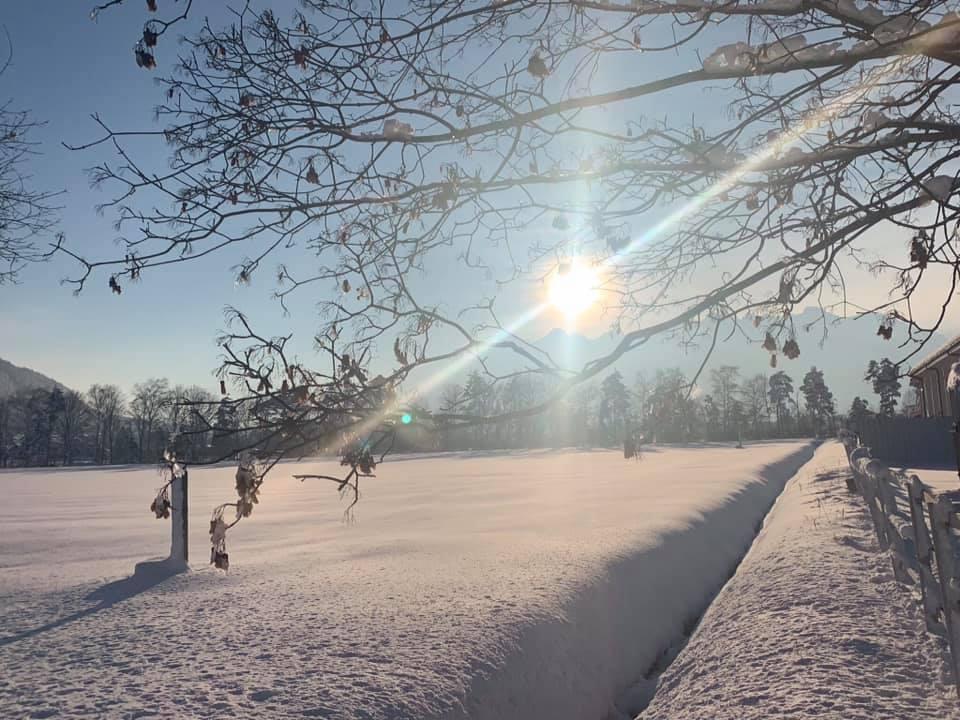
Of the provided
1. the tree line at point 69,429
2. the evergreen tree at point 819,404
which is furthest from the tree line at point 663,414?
the tree line at point 69,429

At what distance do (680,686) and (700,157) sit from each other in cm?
340

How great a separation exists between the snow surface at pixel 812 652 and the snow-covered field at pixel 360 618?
19.5 inches

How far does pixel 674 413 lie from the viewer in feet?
11.1

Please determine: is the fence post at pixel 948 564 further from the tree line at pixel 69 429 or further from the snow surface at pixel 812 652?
the tree line at pixel 69 429

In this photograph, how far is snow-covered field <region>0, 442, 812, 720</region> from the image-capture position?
338 centimetres

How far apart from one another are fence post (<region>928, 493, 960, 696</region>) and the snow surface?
339 millimetres

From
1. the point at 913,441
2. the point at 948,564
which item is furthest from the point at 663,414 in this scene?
the point at 913,441

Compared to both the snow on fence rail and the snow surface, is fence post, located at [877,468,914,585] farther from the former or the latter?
the snow surface

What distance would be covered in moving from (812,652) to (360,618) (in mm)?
3029

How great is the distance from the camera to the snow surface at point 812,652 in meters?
3.76

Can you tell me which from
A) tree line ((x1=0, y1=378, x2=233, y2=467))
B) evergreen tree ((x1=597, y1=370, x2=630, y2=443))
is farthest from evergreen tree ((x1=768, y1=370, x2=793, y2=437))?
tree line ((x1=0, y1=378, x2=233, y2=467))

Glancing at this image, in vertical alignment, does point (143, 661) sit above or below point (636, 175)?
below

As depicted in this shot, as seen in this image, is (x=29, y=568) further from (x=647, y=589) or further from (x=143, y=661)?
(x=647, y=589)

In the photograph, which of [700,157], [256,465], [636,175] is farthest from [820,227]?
[256,465]
